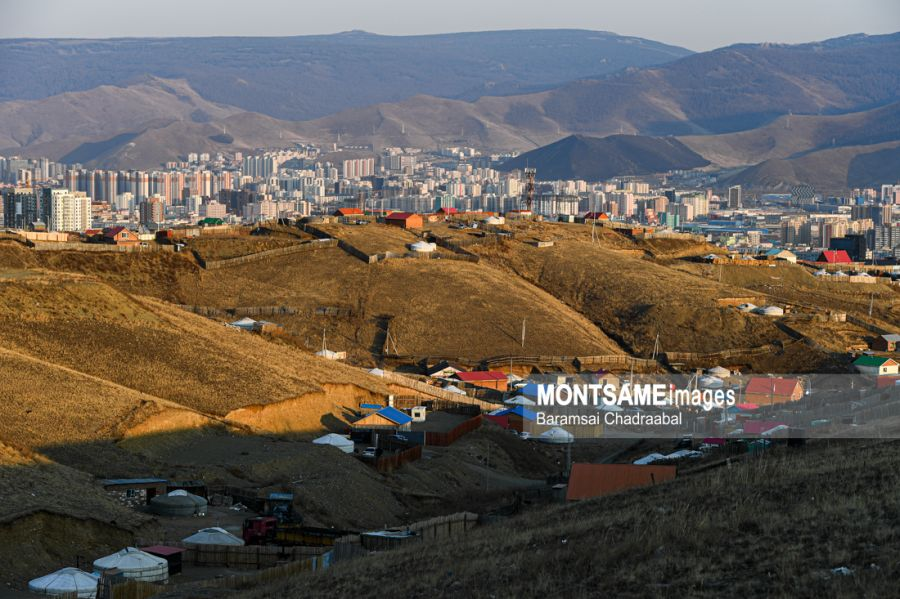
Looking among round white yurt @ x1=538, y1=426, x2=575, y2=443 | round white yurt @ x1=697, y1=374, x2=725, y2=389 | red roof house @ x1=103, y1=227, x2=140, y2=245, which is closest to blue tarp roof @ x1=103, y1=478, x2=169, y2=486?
round white yurt @ x1=538, y1=426, x2=575, y2=443

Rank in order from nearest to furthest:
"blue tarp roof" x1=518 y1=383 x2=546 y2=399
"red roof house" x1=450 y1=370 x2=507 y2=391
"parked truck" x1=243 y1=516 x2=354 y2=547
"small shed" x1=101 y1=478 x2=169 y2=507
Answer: "parked truck" x1=243 y1=516 x2=354 y2=547 < "small shed" x1=101 y1=478 x2=169 y2=507 < "blue tarp roof" x1=518 y1=383 x2=546 y2=399 < "red roof house" x1=450 y1=370 x2=507 y2=391

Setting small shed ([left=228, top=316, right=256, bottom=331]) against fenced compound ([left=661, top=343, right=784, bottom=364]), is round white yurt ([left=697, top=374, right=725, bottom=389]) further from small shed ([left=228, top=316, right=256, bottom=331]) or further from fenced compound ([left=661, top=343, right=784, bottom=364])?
small shed ([left=228, top=316, right=256, bottom=331])

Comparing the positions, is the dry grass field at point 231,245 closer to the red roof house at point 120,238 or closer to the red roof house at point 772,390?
the red roof house at point 120,238

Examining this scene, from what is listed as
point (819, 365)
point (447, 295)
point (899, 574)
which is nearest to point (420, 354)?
point (447, 295)

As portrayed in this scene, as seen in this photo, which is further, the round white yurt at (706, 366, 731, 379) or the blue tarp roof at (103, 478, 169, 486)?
the round white yurt at (706, 366, 731, 379)

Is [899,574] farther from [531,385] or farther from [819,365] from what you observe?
[819,365]

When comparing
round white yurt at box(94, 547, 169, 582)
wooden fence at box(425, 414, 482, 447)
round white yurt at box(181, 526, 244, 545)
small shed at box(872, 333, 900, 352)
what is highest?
round white yurt at box(94, 547, 169, 582)

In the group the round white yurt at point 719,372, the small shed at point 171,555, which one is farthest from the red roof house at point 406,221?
the small shed at point 171,555
